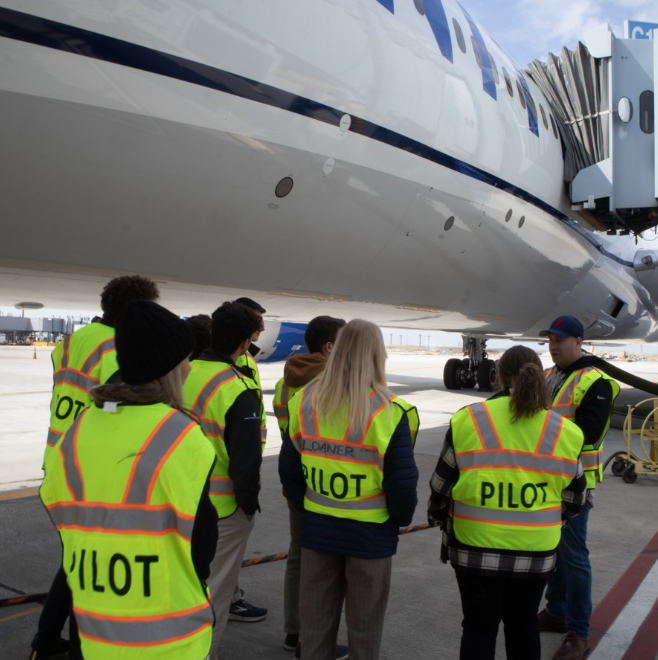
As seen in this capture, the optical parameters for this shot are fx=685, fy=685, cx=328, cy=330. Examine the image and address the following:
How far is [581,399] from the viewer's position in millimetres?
3604

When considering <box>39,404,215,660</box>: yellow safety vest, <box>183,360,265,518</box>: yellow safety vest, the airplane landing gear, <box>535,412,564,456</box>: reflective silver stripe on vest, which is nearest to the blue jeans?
<box>535,412,564,456</box>: reflective silver stripe on vest

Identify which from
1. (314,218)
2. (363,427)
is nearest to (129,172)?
(314,218)

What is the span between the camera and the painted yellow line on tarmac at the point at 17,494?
6.30 metres

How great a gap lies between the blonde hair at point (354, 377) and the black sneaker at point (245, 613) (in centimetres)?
158

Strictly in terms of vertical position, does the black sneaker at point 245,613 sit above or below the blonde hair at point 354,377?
below

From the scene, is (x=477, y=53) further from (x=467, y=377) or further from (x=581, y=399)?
(x=467, y=377)

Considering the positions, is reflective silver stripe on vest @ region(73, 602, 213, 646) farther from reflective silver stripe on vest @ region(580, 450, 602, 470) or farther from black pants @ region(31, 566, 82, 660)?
reflective silver stripe on vest @ region(580, 450, 602, 470)

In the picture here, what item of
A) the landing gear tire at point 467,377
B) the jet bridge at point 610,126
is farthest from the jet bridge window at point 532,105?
the landing gear tire at point 467,377

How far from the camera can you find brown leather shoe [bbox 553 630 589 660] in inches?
128

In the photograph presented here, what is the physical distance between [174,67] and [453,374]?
1750cm

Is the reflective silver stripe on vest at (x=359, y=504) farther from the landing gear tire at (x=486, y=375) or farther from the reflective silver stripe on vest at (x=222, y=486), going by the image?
the landing gear tire at (x=486, y=375)

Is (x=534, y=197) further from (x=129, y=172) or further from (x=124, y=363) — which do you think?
(x=124, y=363)

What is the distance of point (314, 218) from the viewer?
14.4ft

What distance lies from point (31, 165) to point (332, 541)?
2.07 meters
